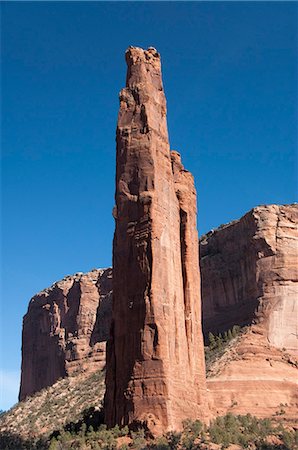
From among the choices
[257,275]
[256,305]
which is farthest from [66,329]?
[256,305]

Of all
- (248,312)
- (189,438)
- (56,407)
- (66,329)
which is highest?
(66,329)

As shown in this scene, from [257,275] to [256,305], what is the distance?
9.09ft

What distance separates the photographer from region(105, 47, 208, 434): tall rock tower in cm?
3350

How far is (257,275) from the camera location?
61594 millimetres

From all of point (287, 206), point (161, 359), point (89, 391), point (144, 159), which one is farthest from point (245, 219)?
→ point (161, 359)

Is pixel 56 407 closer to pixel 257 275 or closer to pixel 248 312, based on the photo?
pixel 248 312

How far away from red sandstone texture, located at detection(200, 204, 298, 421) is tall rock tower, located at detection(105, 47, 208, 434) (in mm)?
11147

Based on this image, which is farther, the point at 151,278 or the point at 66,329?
the point at 66,329

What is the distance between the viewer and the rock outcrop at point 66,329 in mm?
79250

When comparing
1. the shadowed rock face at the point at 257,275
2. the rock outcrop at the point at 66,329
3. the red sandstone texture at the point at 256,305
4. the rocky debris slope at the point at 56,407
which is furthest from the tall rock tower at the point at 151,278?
the rock outcrop at the point at 66,329

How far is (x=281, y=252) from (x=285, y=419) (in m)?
18.3

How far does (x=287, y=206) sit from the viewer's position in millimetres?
64562

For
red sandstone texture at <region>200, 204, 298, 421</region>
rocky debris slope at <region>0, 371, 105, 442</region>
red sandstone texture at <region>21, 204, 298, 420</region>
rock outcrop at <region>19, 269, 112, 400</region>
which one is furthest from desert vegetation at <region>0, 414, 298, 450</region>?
rock outcrop at <region>19, 269, 112, 400</region>

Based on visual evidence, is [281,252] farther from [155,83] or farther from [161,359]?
[161,359]
